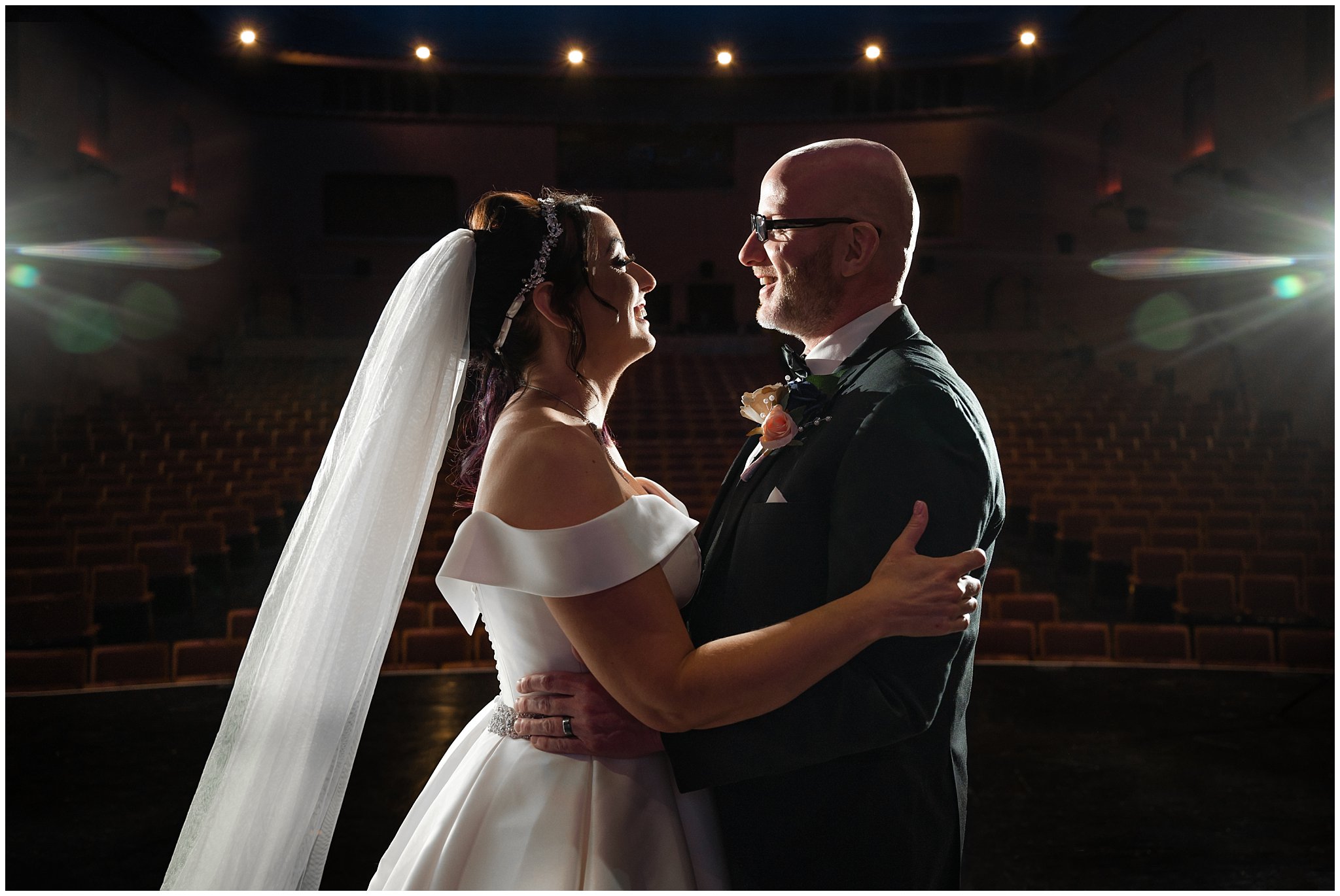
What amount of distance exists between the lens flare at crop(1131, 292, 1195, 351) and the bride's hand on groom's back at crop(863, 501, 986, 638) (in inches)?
656

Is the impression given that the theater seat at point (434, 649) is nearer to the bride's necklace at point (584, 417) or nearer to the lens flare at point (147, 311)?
the bride's necklace at point (584, 417)

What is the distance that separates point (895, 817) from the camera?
1714 millimetres

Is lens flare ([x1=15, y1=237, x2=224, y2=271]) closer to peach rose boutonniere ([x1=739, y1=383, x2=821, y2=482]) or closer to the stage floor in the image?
the stage floor

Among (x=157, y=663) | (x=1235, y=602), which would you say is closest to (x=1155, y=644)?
(x=1235, y=602)

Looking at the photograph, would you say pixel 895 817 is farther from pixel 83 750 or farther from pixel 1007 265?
pixel 1007 265

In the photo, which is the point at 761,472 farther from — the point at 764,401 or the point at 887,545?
the point at 887,545

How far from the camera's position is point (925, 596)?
60.6 inches

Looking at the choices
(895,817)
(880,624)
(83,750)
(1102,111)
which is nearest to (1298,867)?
(895,817)

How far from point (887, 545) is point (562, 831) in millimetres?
793

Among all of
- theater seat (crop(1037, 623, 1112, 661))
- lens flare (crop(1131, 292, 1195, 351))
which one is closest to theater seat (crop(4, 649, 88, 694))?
theater seat (crop(1037, 623, 1112, 661))

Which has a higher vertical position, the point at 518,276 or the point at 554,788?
the point at 518,276

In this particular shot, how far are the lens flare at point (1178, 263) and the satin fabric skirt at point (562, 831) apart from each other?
588 inches

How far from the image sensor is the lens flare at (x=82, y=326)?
15.1 metres

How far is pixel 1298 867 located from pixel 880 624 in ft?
9.04
